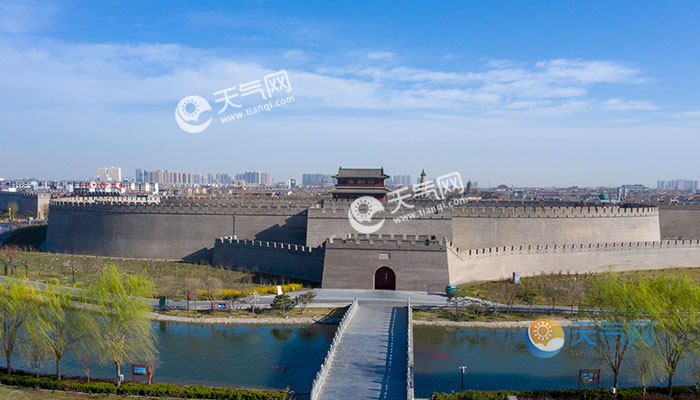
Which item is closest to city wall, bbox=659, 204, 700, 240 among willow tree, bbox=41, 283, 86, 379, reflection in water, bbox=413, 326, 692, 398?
reflection in water, bbox=413, 326, 692, 398

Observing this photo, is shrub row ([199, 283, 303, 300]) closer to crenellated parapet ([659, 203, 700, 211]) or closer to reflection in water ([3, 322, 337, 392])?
reflection in water ([3, 322, 337, 392])

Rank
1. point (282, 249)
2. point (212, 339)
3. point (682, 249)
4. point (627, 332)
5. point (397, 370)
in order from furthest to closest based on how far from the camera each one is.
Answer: point (682, 249)
point (282, 249)
point (212, 339)
point (397, 370)
point (627, 332)

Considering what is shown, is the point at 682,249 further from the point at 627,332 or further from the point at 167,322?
the point at 167,322

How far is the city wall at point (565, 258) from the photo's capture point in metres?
31.0

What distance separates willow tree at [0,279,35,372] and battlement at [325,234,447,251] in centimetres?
1627

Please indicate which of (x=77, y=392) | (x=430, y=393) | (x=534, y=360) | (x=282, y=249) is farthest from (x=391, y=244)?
(x=77, y=392)

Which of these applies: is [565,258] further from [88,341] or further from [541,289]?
[88,341]

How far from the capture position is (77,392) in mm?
15727

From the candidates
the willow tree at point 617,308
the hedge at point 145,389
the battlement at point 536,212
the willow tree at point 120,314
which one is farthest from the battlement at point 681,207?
the willow tree at point 120,314

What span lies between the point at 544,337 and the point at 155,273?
23.9 metres

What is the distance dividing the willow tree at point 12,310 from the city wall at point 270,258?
16576 millimetres

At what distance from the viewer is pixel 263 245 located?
3400 cm

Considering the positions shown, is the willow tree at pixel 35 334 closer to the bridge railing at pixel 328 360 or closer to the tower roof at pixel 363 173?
the bridge railing at pixel 328 360

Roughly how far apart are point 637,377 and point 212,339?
1606 cm
